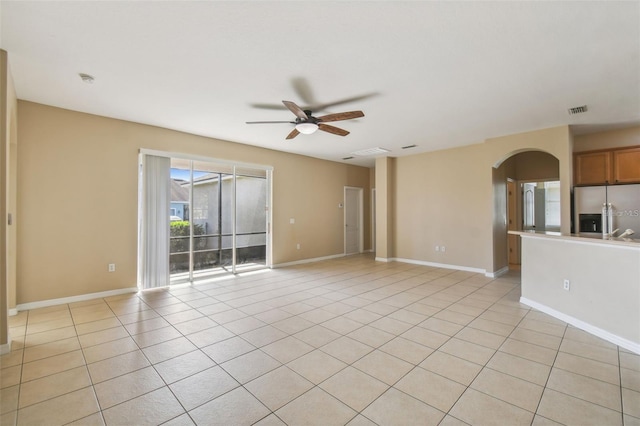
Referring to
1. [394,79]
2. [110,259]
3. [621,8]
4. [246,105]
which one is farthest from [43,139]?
[621,8]

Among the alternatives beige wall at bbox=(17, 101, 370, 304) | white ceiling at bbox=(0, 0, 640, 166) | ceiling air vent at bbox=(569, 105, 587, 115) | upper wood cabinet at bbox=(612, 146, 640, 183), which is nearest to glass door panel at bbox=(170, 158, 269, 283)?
beige wall at bbox=(17, 101, 370, 304)

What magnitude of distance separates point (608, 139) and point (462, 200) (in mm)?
2619

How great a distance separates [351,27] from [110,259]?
15.8ft

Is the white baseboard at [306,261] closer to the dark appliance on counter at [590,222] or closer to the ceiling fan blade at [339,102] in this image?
the ceiling fan blade at [339,102]

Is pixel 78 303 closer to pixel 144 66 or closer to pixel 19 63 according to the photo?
pixel 19 63

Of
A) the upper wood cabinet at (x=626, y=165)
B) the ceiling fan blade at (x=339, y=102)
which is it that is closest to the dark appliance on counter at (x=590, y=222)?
the upper wood cabinet at (x=626, y=165)

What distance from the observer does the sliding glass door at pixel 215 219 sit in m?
5.36

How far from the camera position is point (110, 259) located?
444 centimetres

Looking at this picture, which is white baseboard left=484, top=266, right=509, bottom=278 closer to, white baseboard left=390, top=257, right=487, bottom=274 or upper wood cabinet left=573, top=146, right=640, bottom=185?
white baseboard left=390, top=257, right=487, bottom=274

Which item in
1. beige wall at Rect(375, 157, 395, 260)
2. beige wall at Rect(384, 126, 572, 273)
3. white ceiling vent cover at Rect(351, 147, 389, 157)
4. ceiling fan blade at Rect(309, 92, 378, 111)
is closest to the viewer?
ceiling fan blade at Rect(309, 92, 378, 111)

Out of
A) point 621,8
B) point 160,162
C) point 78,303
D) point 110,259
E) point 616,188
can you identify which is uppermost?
point 621,8

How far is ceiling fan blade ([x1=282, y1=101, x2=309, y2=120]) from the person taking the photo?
3.16 metres

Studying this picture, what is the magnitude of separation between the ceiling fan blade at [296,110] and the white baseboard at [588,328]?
4111 mm

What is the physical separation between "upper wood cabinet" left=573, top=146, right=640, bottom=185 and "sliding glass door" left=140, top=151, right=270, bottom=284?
6.29m
